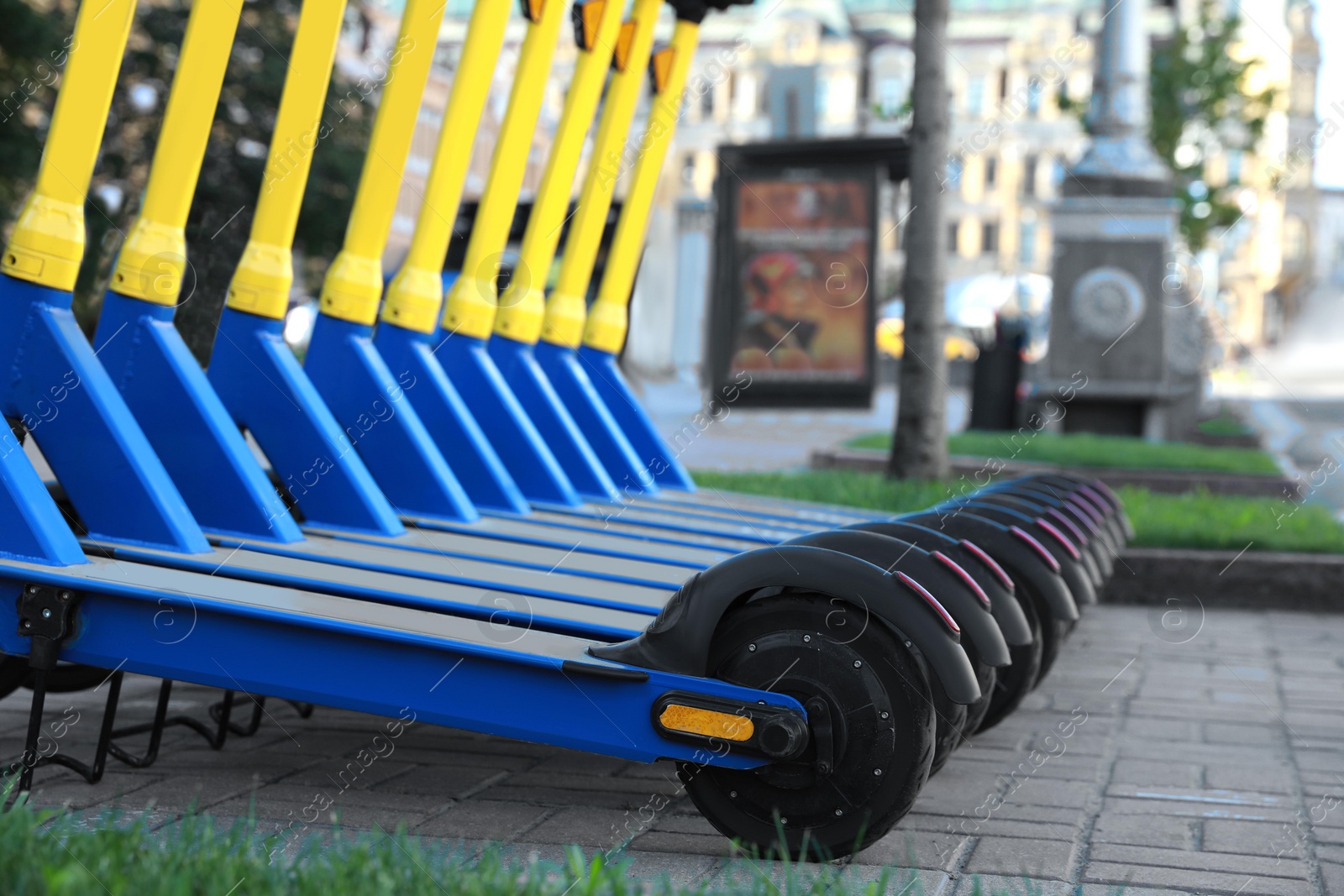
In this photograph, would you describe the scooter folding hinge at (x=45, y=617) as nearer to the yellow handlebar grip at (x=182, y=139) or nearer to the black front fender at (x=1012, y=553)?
the yellow handlebar grip at (x=182, y=139)

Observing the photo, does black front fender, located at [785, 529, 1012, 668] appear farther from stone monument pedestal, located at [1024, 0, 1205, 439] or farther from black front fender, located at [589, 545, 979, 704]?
stone monument pedestal, located at [1024, 0, 1205, 439]

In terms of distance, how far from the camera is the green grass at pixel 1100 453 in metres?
11.4

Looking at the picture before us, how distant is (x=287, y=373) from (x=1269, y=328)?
72511 millimetres

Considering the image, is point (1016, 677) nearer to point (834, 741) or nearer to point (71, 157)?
point (834, 741)

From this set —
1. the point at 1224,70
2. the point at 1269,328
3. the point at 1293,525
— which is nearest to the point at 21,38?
the point at 1293,525

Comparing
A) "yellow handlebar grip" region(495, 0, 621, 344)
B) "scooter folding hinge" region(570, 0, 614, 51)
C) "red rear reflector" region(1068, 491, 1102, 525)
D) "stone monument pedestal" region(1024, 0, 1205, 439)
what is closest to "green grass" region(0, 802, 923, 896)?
"red rear reflector" region(1068, 491, 1102, 525)

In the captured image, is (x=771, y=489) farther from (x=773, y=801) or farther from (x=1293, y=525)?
(x=773, y=801)

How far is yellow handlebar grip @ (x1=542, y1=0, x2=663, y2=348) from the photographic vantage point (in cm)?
655

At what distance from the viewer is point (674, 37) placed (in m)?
6.76

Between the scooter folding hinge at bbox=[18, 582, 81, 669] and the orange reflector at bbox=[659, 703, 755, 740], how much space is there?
53.7 inches

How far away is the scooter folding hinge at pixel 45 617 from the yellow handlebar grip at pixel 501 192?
2554 millimetres

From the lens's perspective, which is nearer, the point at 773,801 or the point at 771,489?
the point at 773,801

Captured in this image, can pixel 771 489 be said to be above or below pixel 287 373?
below

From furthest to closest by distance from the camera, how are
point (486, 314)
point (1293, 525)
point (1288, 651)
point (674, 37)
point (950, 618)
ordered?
point (1293, 525) < point (674, 37) < point (1288, 651) < point (486, 314) < point (950, 618)
